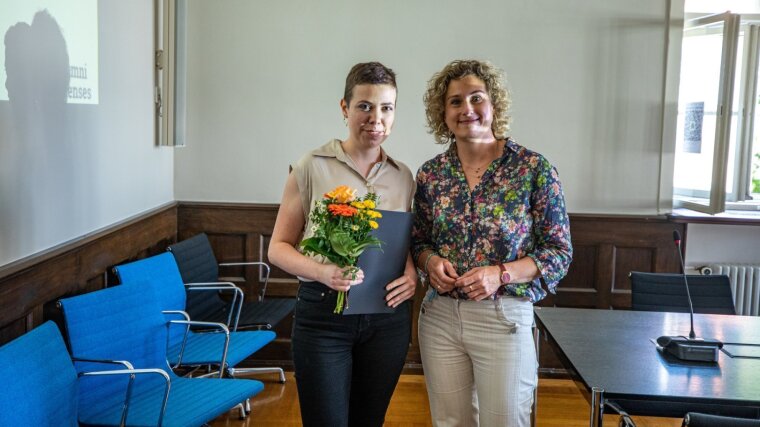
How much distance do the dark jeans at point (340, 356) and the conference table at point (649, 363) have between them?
1.95 ft

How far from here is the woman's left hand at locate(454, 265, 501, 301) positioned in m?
2.43

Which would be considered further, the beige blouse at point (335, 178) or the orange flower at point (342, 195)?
the beige blouse at point (335, 178)

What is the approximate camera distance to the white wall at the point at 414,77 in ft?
16.9

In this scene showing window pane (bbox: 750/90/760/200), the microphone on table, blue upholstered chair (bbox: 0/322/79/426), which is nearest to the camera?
blue upholstered chair (bbox: 0/322/79/426)

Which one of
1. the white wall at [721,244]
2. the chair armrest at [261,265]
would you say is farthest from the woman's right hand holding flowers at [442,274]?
the white wall at [721,244]

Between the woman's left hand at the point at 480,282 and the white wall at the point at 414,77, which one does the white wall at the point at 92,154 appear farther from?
the woman's left hand at the point at 480,282

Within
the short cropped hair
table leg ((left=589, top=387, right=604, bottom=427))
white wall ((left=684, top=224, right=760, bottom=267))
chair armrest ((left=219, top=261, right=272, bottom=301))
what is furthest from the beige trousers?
white wall ((left=684, top=224, right=760, bottom=267))

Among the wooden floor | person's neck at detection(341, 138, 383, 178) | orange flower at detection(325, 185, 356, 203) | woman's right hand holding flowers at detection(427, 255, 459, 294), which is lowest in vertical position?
the wooden floor

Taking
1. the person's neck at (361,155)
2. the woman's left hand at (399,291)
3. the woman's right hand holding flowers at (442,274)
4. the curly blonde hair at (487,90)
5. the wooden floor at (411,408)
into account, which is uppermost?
the curly blonde hair at (487,90)

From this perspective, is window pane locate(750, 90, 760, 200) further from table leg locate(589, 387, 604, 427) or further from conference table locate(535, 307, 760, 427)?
table leg locate(589, 387, 604, 427)

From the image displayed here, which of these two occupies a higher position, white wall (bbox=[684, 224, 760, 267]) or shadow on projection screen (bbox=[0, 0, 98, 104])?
shadow on projection screen (bbox=[0, 0, 98, 104])

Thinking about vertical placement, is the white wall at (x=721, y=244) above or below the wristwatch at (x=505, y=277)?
below

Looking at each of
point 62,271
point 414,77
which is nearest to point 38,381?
point 62,271

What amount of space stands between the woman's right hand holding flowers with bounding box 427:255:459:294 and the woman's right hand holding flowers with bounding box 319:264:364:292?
26 cm
